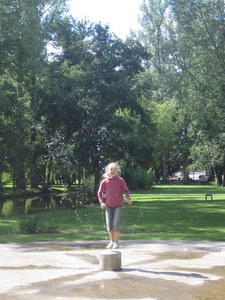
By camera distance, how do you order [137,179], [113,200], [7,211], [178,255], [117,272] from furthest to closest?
[137,179], [7,211], [113,200], [178,255], [117,272]

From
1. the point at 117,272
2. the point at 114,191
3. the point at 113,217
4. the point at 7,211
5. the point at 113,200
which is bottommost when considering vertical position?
the point at 117,272

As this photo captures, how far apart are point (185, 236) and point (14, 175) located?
21.2m

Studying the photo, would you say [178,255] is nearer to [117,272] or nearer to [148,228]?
[117,272]

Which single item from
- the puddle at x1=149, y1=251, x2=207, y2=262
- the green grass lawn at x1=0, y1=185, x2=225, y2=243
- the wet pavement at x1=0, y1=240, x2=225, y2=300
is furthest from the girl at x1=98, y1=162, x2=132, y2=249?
the green grass lawn at x1=0, y1=185, x2=225, y2=243

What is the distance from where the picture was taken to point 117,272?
7.77m

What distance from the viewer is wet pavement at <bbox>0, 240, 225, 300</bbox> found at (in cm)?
648

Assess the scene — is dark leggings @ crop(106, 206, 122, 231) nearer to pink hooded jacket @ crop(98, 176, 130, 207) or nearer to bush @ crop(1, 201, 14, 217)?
pink hooded jacket @ crop(98, 176, 130, 207)

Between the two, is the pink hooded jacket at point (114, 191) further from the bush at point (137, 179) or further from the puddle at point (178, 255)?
the bush at point (137, 179)

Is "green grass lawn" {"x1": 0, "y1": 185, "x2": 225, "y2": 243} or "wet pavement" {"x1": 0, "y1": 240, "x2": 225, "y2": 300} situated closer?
"wet pavement" {"x1": 0, "y1": 240, "x2": 225, "y2": 300}

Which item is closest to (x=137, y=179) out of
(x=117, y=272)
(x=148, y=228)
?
(x=148, y=228)

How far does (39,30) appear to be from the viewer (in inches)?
965

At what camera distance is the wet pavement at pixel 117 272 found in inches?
255

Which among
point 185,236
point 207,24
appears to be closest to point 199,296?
point 185,236

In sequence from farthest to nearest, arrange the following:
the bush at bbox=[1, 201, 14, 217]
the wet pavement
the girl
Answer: the bush at bbox=[1, 201, 14, 217] → the girl → the wet pavement
